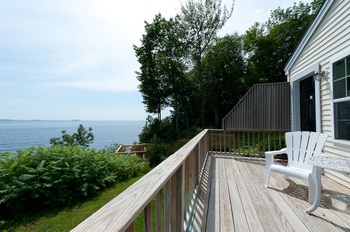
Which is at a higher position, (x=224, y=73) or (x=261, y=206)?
(x=224, y=73)

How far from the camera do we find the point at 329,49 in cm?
334

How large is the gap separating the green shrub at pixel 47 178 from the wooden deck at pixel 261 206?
3180 mm

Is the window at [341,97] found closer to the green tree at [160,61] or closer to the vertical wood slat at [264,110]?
the vertical wood slat at [264,110]

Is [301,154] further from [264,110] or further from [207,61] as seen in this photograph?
[207,61]

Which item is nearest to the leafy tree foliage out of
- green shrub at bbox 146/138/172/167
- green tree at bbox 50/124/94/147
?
green tree at bbox 50/124/94/147

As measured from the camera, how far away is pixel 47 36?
641 cm

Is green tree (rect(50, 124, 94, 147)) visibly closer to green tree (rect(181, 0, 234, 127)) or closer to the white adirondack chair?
green tree (rect(181, 0, 234, 127))

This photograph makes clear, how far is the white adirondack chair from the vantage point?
2.46 metres

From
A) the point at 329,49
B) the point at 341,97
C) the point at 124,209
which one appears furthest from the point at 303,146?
the point at 124,209

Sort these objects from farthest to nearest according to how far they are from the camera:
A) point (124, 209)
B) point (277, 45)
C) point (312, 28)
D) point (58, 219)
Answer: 1. point (277, 45)
2. point (312, 28)
3. point (58, 219)
4. point (124, 209)

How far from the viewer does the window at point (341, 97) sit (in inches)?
115

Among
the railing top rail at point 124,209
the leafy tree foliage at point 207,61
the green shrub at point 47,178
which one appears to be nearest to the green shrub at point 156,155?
the green shrub at point 47,178

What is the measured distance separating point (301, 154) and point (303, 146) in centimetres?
15

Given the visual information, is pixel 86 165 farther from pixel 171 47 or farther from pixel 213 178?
pixel 171 47
